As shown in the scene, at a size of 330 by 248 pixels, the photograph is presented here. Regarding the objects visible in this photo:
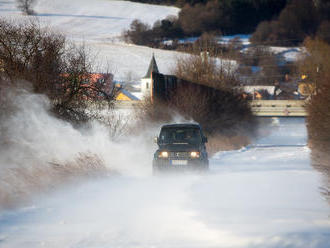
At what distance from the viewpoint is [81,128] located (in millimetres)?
21719

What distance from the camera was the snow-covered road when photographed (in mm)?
8391

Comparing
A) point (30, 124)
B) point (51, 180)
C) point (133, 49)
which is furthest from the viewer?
point (133, 49)

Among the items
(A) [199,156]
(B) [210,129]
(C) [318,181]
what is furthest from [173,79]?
(C) [318,181]

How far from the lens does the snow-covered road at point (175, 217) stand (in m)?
8.39

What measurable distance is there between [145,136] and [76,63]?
45.2ft

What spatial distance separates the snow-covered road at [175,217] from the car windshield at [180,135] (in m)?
3.70

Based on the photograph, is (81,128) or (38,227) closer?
(38,227)

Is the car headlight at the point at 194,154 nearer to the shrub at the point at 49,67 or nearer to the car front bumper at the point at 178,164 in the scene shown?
the car front bumper at the point at 178,164

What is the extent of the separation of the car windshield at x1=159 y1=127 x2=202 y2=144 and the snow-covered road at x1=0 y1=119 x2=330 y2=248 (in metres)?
3.70

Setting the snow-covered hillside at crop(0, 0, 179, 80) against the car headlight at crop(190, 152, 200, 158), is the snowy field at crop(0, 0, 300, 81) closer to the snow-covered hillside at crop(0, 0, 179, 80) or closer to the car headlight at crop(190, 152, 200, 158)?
the snow-covered hillside at crop(0, 0, 179, 80)

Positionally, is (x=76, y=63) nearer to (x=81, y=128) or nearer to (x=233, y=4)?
(x=81, y=128)

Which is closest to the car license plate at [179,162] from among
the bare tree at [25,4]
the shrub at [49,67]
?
the shrub at [49,67]

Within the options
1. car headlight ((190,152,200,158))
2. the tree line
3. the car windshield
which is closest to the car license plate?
car headlight ((190,152,200,158))

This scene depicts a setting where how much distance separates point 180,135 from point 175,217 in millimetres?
9439
